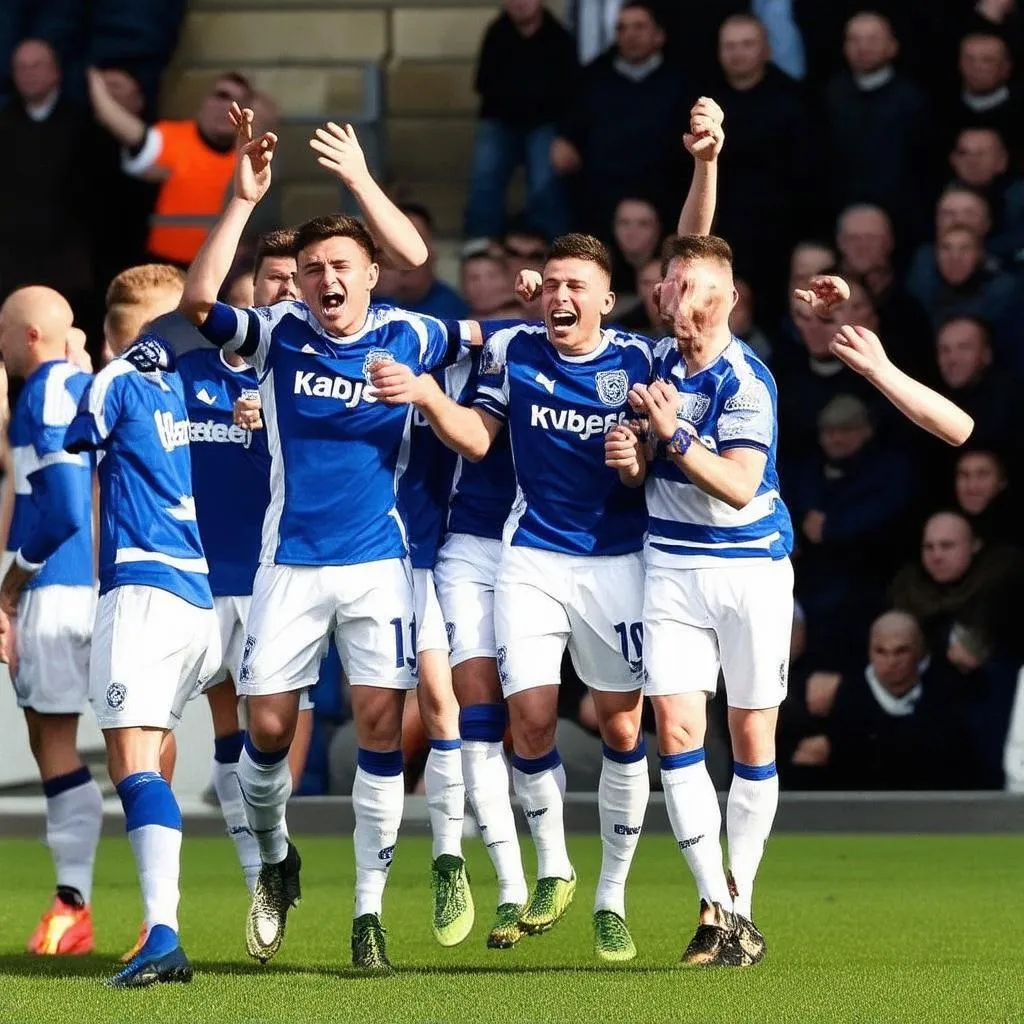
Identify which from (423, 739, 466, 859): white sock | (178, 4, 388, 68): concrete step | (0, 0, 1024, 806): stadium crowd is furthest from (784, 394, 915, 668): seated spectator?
(178, 4, 388, 68): concrete step

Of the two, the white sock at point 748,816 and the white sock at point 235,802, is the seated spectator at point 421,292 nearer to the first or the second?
the white sock at point 235,802

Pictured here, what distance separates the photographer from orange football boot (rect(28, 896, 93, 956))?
7.91m

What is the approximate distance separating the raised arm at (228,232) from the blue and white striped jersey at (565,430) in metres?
1.01

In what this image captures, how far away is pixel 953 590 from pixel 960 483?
1.88 ft

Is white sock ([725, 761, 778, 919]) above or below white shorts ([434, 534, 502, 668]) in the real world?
below

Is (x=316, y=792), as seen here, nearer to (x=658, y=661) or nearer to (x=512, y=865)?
(x=512, y=865)

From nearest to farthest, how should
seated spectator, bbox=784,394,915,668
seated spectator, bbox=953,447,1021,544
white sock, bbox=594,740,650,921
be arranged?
white sock, bbox=594,740,650,921 < seated spectator, bbox=953,447,1021,544 < seated spectator, bbox=784,394,915,668

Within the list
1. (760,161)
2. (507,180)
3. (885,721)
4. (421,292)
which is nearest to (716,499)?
(885,721)

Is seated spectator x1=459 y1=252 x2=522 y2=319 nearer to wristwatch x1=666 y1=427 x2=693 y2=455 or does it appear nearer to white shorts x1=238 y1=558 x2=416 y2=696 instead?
white shorts x1=238 y1=558 x2=416 y2=696

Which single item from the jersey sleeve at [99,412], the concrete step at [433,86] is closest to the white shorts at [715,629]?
the jersey sleeve at [99,412]

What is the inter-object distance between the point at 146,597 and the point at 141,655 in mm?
184

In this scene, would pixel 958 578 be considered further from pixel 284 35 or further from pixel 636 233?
pixel 284 35

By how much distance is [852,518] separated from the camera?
41.1ft

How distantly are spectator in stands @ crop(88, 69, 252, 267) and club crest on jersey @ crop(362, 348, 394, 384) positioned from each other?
22.7 feet
